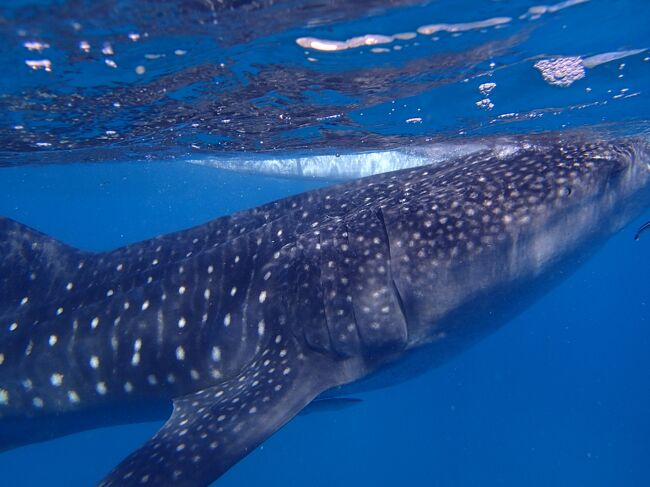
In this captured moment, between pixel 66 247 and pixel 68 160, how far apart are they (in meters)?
12.0

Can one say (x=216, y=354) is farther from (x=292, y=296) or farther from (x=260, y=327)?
(x=292, y=296)

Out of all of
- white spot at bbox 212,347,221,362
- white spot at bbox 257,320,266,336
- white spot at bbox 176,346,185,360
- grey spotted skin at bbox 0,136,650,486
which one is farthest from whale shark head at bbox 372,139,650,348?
white spot at bbox 176,346,185,360

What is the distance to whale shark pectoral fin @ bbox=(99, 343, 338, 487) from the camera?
3604mm

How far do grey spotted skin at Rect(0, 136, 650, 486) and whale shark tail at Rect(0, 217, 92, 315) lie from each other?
0.08 ft

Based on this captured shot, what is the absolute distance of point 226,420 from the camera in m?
4.11

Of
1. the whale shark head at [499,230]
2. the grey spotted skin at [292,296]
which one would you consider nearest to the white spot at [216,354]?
the grey spotted skin at [292,296]

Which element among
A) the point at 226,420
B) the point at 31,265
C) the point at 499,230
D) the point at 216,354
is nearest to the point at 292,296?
the point at 216,354

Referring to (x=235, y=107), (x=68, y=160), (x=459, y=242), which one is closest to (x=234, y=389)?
(x=459, y=242)

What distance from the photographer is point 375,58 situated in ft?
24.6

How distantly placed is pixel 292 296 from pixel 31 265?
12.3ft

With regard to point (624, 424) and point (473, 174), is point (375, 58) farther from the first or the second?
point (624, 424)

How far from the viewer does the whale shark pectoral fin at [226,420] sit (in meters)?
3.60

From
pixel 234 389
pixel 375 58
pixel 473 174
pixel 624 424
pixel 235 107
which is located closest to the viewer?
pixel 234 389

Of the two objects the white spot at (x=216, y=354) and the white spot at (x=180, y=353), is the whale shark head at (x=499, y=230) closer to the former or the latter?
the white spot at (x=216, y=354)
